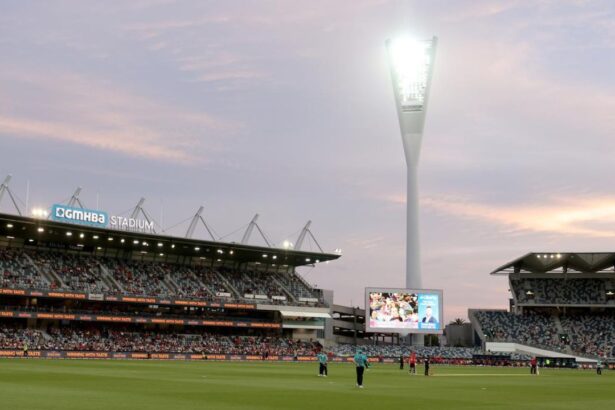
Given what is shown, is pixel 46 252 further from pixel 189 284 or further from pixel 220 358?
pixel 220 358

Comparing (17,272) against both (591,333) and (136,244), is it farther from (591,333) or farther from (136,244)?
(591,333)

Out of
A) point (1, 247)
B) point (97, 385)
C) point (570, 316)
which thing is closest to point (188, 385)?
point (97, 385)

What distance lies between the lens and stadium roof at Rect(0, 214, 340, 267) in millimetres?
107188

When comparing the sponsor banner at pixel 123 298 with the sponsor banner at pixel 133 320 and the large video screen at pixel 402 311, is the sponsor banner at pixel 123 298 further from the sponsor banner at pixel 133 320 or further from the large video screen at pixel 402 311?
the large video screen at pixel 402 311

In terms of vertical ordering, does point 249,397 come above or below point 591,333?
below

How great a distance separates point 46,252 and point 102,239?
26.8ft

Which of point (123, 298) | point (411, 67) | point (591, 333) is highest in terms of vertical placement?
point (411, 67)

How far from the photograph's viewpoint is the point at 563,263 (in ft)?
443

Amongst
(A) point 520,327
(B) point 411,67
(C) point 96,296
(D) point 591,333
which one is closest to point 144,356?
(C) point 96,296

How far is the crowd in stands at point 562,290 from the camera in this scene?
133m

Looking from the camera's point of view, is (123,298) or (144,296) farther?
(144,296)

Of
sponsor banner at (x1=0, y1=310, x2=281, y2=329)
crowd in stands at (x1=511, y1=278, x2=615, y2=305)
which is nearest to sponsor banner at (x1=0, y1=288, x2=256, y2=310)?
sponsor banner at (x1=0, y1=310, x2=281, y2=329)

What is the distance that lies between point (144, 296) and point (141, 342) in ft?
21.3

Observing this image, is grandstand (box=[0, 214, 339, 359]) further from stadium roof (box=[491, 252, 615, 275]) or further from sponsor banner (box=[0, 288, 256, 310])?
stadium roof (box=[491, 252, 615, 275])
